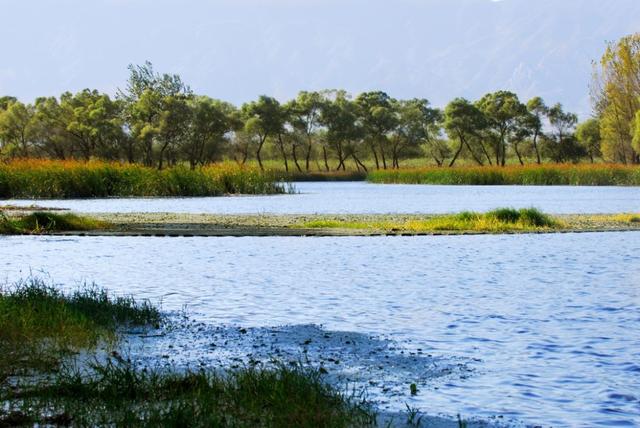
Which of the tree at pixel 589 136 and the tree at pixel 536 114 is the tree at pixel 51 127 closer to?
the tree at pixel 536 114

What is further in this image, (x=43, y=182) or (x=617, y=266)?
(x=43, y=182)

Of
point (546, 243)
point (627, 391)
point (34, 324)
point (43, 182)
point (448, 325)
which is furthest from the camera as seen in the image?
point (43, 182)

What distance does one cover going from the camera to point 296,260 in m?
21.4

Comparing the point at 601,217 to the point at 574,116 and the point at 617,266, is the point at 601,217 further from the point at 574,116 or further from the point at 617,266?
the point at 574,116

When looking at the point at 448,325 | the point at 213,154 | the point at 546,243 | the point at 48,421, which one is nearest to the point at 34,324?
the point at 48,421

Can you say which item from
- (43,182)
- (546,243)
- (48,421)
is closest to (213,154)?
(43,182)

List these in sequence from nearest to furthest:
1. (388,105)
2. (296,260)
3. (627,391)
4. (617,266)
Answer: (627,391) < (617,266) < (296,260) < (388,105)

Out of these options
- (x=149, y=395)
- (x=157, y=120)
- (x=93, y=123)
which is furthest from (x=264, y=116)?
(x=149, y=395)

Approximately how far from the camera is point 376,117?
4751 inches

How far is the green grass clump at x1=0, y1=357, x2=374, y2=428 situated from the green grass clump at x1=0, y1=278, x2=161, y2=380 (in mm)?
965

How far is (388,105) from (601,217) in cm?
9228

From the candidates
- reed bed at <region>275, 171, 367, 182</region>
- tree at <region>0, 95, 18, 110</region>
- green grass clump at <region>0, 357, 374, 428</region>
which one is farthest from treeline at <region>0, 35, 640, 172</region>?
green grass clump at <region>0, 357, 374, 428</region>

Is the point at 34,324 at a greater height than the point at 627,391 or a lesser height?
greater

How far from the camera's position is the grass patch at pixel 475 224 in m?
28.9
